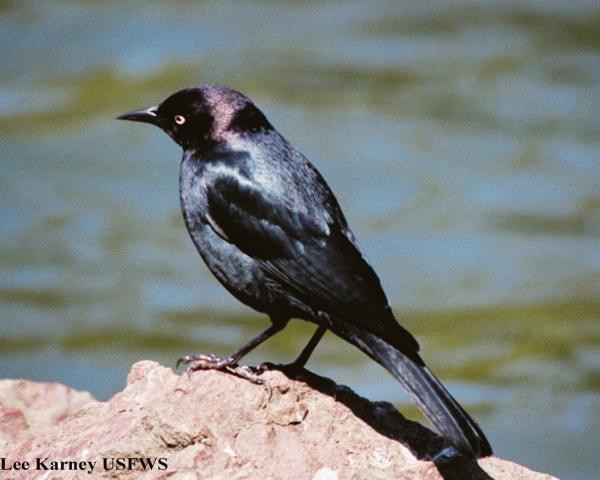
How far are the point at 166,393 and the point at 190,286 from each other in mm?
7884

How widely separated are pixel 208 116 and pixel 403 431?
5.63ft

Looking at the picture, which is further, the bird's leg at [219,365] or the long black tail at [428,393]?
the bird's leg at [219,365]

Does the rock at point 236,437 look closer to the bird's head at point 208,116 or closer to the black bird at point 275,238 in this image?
the black bird at point 275,238

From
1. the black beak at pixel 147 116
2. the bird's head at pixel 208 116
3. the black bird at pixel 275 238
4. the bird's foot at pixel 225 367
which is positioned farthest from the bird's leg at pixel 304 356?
the black beak at pixel 147 116

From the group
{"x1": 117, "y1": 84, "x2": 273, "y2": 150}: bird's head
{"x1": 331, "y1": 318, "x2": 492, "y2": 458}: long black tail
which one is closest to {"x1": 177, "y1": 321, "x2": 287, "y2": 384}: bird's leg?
{"x1": 331, "y1": 318, "x2": 492, "y2": 458}: long black tail

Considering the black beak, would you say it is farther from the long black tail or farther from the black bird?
the long black tail

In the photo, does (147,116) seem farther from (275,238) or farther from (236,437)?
(236,437)

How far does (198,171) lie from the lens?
7.29 metres

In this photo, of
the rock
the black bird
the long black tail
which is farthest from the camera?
the black bird

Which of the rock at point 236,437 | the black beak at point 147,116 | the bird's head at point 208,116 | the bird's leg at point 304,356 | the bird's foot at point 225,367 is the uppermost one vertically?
the black beak at point 147,116

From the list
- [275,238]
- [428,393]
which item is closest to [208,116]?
[275,238]

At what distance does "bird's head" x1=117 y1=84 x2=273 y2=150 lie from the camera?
7363 millimetres

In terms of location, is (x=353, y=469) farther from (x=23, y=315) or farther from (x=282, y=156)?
(x=23, y=315)

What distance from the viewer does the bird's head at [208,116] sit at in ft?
24.2
